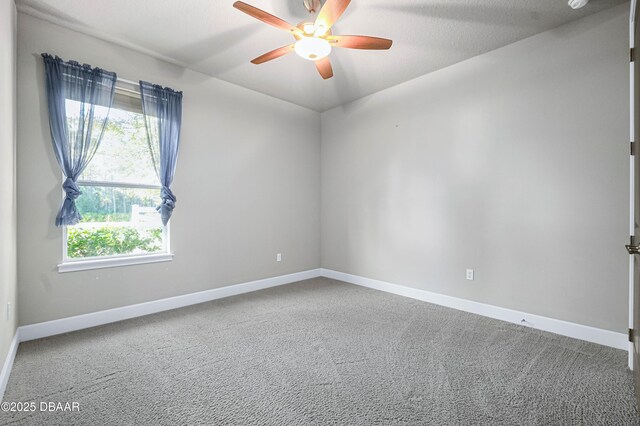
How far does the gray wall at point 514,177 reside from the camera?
2.60 m

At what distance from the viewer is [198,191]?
12.3ft

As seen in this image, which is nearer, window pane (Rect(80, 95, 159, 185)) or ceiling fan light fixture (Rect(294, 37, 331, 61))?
ceiling fan light fixture (Rect(294, 37, 331, 61))

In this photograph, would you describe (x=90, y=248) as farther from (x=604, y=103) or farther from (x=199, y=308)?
(x=604, y=103)

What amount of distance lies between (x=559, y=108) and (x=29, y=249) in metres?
4.95

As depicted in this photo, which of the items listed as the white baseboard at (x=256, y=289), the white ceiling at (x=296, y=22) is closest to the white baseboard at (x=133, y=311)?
the white baseboard at (x=256, y=289)

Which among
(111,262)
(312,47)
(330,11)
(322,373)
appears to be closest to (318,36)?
(312,47)

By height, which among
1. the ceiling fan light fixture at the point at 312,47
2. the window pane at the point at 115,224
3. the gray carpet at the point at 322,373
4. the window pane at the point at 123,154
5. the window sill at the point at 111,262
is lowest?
the gray carpet at the point at 322,373

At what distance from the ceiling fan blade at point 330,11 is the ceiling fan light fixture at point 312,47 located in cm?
11

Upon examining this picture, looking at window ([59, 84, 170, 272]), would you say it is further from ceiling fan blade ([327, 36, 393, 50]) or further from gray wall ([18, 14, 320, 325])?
ceiling fan blade ([327, 36, 393, 50])

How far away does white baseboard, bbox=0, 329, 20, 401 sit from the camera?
1871 millimetres

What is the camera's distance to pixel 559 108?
284 centimetres

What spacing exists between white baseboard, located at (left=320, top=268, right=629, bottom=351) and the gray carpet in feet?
0.34

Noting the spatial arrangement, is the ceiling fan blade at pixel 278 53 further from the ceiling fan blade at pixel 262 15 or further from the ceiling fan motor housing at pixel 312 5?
the ceiling fan motor housing at pixel 312 5

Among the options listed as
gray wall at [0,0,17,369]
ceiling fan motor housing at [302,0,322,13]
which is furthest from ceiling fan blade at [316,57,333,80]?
gray wall at [0,0,17,369]
